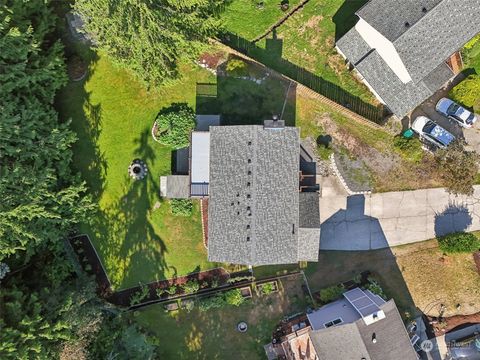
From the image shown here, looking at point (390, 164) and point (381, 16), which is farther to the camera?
point (390, 164)

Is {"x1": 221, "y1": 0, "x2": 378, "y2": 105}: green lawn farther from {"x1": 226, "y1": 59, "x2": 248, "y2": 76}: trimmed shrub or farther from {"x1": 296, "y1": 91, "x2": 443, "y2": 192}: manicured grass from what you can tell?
{"x1": 226, "y1": 59, "x2": 248, "y2": 76}: trimmed shrub

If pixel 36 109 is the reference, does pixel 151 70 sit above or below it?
above

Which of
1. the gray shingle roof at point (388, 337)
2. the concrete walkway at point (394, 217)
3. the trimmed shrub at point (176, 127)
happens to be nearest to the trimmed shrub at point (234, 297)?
the concrete walkway at point (394, 217)

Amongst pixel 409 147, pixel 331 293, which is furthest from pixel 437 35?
pixel 331 293

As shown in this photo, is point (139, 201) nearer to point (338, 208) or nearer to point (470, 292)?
point (338, 208)

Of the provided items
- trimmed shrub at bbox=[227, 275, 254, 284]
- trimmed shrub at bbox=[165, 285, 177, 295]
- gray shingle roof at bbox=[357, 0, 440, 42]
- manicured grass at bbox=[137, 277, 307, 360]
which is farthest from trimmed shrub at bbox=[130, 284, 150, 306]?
gray shingle roof at bbox=[357, 0, 440, 42]

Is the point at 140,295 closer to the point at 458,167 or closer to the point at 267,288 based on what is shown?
the point at 267,288

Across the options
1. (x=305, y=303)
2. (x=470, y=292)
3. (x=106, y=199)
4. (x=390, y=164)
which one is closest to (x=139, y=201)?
(x=106, y=199)

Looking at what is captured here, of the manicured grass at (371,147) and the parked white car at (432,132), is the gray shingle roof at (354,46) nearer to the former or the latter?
the manicured grass at (371,147)
